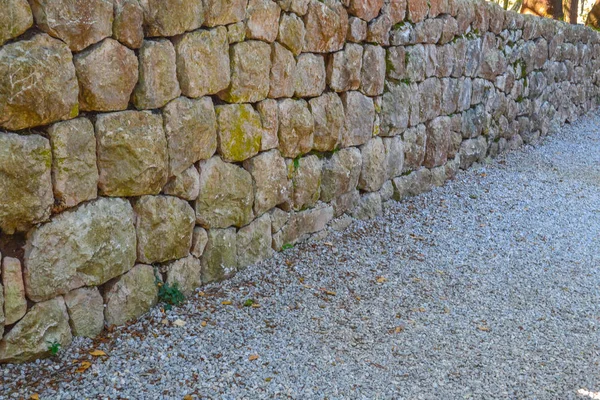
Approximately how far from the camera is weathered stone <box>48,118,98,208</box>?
267 centimetres

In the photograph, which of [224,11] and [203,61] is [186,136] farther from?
[224,11]

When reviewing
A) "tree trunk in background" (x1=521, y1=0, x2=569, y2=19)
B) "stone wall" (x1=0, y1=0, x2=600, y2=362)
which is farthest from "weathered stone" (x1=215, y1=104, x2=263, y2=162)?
"tree trunk in background" (x1=521, y1=0, x2=569, y2=19)

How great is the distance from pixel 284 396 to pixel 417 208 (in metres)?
3.19

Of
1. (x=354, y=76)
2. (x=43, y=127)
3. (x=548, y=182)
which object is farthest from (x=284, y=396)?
(x=548, y=182)

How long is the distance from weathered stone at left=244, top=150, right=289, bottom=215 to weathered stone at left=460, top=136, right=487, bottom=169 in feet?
10.8

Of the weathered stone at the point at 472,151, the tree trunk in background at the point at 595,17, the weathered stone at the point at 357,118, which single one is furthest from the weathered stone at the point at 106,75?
the tree trunk in background at the point at 595,17

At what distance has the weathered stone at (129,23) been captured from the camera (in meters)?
2.85

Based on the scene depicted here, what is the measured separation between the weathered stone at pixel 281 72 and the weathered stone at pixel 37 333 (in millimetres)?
1959

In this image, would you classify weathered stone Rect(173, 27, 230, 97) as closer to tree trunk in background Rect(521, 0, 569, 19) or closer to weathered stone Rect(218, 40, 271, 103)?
weathered stone Rect(218, 40, 271, 103)

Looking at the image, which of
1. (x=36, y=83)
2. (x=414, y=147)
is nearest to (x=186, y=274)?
(x=36, y=83)

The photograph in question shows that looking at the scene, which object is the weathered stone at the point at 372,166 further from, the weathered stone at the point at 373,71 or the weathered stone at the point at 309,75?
the weathered stone at the point at 309,75

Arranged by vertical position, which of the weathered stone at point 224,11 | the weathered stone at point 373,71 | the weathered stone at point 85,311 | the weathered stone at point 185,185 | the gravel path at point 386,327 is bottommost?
the gravel path at point 386,327

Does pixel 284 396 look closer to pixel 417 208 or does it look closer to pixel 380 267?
pixel 380 267

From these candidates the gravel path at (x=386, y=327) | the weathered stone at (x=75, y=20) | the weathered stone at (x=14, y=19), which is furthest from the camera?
the gravel path at (x=386, y=327)
